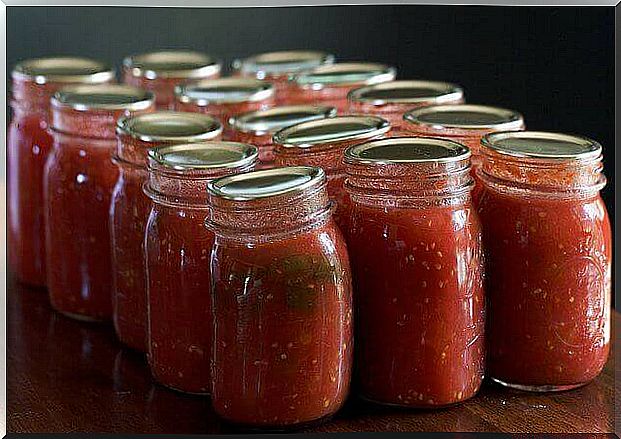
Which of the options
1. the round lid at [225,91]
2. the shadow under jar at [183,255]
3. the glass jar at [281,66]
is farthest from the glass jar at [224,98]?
the shadow under jar at [183,255]

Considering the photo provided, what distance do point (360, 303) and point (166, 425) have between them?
184 millimetres

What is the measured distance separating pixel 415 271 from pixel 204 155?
8.1 inches

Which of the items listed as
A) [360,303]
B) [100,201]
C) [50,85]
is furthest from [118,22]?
[360,303]

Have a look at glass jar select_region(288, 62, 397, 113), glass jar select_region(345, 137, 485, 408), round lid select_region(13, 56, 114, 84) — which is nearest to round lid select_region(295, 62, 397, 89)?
glass jar select_region(288, 62, 397, 113)

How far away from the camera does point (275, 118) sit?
3.55ft

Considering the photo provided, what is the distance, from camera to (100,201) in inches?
43.6

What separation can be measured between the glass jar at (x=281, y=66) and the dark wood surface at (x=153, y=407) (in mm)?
423

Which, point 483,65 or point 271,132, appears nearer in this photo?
point 271,132

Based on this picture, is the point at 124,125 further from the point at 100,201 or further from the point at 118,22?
the point at 118,22

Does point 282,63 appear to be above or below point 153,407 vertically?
above

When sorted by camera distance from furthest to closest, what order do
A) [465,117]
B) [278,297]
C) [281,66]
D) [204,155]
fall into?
[281,66] < [465,117] < [204,155] < [278,297]

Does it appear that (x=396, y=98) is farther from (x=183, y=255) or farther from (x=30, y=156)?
(x=30, y=156)

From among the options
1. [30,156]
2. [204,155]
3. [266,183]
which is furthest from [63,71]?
[266,183]

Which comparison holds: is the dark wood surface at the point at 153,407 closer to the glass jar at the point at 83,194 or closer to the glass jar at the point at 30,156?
the glass jar at the point at 83,194
